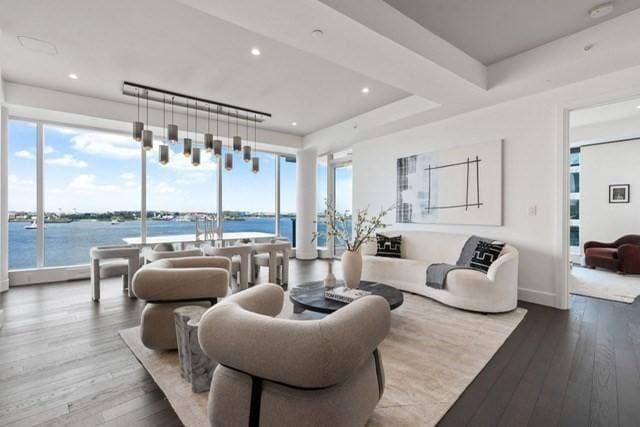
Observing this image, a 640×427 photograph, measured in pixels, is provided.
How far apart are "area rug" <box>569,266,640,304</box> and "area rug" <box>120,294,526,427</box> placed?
163 cm

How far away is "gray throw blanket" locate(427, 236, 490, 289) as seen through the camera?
Answer: 12.4ft

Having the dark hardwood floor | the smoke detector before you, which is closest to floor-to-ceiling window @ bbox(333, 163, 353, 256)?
the dark hardwood floor

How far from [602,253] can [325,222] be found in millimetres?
5722

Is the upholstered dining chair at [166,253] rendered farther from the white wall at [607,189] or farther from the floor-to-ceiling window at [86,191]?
the white wall at [607,189]

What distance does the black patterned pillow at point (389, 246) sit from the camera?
4.93 m

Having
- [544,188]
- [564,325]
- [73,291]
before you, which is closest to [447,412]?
[564,325]

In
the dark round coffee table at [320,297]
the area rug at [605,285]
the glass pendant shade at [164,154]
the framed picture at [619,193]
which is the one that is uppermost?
the glass pendant shade at [164,154]

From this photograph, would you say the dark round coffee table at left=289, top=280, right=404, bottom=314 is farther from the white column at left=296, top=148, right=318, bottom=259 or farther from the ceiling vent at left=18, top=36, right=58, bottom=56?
the white column at left=296, top=148, right=318, bottom=259

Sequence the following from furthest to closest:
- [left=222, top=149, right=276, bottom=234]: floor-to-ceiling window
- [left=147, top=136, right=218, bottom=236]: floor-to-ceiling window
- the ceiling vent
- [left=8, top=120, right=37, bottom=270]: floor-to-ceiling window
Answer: [left=222, top=149, right=276, bottom=234]: floor-to-ceiling window < [left=147, top=136, right=218, bottom=236]: floor-to-ceiling window < [left=8, top=120, right=37, bottom=270]: floor-to-ceiling window < the ceiling vent

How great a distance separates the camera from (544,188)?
386cm

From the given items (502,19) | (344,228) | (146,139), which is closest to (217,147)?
(146,139)

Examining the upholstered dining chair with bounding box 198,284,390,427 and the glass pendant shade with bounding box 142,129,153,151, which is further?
the glass pendant shade with bounding box 142,129,153,151

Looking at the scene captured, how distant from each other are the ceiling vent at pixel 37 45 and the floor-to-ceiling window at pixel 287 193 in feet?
16.2

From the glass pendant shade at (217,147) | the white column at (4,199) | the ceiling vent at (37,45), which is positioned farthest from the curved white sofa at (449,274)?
the white column at (4,199)
